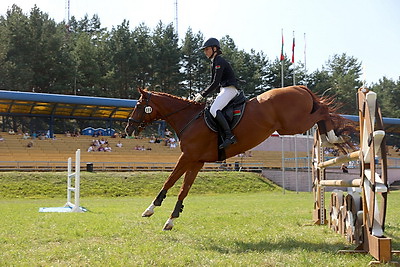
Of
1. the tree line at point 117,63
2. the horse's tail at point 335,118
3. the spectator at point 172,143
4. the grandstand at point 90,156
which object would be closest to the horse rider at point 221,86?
the horse's tail at point 335,118

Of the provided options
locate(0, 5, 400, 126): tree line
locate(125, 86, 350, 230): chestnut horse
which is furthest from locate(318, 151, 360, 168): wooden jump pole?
locate(0, 5, 400, 126): tree line

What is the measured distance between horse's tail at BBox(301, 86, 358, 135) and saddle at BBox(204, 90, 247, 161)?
1.34m

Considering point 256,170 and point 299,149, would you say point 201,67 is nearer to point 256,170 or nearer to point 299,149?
point 299,149

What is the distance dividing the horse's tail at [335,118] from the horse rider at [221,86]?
57.5 inches

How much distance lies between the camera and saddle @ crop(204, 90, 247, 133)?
7160 mm

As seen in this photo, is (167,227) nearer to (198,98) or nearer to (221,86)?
(198,98)

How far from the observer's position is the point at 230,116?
282 inches

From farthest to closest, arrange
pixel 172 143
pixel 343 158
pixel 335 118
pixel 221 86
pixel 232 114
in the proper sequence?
pixel 172 143 < pixel 335 118 < pixel 221 86 < pixel 232 114 < pixel 343 158

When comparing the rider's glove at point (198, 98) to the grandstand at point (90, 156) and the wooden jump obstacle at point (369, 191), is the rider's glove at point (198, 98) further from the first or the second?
the grandstand at point (90, 156)

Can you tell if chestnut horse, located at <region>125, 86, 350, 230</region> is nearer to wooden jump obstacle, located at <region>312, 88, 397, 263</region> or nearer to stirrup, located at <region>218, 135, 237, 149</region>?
stirrup, located at <region>218, 135, 237, 149</region>

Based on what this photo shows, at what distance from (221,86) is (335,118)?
6.68 feet

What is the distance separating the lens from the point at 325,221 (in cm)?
828

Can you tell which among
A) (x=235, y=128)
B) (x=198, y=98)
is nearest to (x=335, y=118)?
(x=235, y=128)

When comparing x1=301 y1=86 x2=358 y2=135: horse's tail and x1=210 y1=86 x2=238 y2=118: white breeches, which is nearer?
x1=210 y1=86 x2=238 y2=118: white breeches
